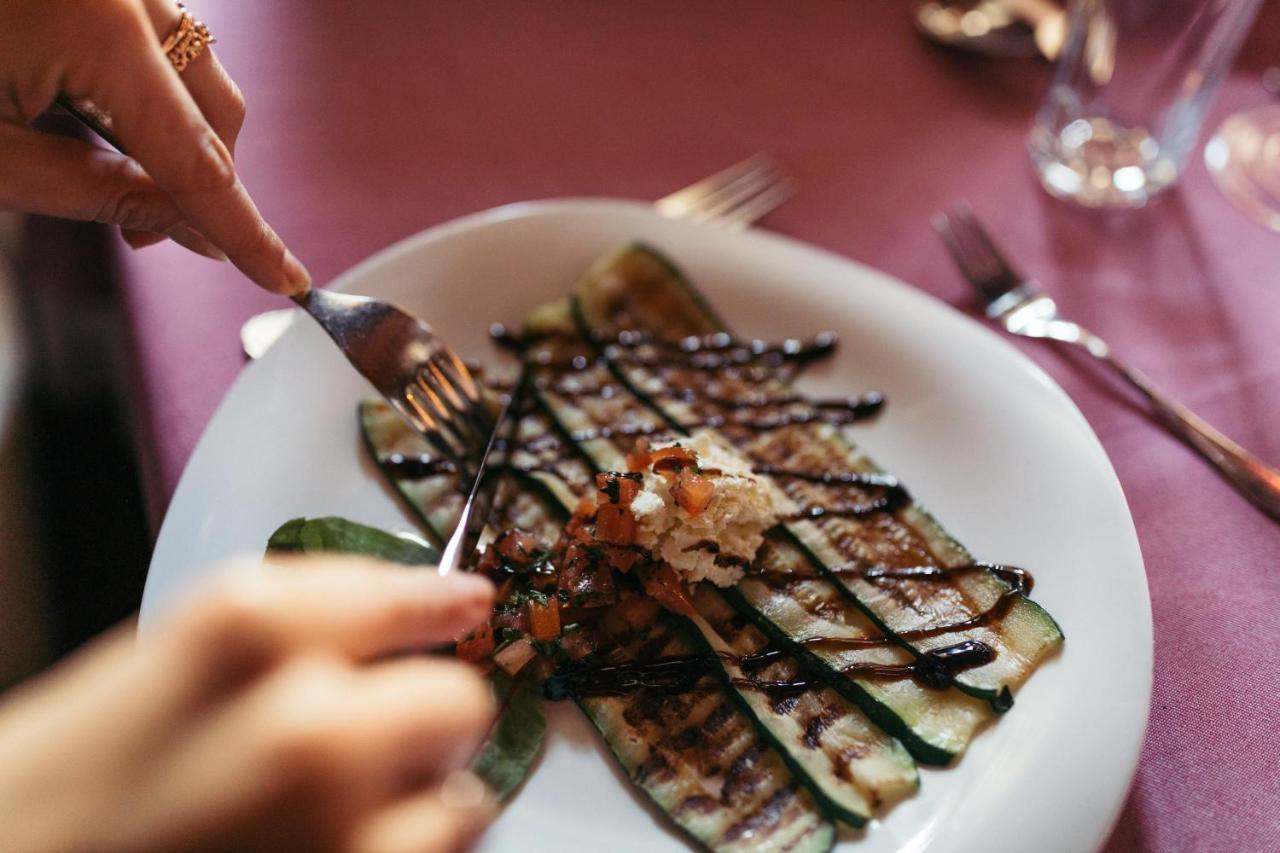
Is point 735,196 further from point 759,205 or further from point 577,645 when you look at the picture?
point 577,645

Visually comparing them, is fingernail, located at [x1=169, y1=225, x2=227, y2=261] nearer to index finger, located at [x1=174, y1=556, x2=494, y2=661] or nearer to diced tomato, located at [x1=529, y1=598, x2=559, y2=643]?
diced tomato, located at [x1=529, y1=598, x2=559, y2=643]

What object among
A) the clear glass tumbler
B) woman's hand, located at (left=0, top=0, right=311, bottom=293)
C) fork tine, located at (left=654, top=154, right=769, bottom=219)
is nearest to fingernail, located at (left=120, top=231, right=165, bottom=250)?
woman's hand, located at (left=0, top=0, right=311, bottom=293)

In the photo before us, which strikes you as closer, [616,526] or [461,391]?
[616,526]

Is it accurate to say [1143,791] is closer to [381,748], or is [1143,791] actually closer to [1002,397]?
[1002,397]

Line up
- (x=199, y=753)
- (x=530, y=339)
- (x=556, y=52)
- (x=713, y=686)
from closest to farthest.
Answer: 1. (x=199, y=753)
2. (x=713, y=686)
3. (x=530, y=339)
4. (x=556, y=52)

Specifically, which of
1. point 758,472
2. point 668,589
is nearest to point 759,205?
point 758,472

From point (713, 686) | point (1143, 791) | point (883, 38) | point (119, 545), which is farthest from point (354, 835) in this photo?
point (883, 38)

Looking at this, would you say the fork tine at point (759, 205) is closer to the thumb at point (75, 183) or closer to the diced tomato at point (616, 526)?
the diced tomato at point (616, 526)
